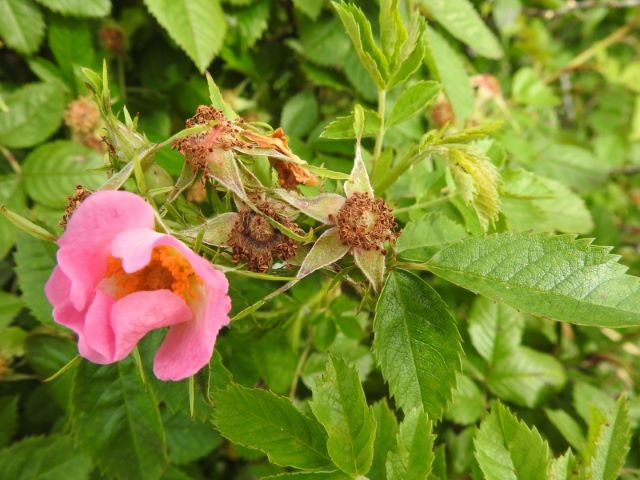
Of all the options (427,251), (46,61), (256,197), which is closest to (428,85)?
(427,251)

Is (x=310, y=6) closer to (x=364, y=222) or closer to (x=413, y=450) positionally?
(x=364, y=222)

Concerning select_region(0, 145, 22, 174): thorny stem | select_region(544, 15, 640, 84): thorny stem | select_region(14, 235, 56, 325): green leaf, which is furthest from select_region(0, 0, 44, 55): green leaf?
select_region(544, 15, 640, 84): thorny stem

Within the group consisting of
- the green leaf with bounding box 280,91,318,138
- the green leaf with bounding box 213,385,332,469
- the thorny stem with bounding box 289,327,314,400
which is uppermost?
the green leaf with bounding box 280,91,318,138

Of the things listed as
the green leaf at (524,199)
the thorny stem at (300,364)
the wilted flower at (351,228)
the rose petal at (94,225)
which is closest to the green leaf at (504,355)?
the green leaf at (524,199)

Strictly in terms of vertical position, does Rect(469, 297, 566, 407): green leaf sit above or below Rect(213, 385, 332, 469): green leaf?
below

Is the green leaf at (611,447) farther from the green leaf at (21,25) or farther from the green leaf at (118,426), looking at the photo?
the green leaf at (21,25)

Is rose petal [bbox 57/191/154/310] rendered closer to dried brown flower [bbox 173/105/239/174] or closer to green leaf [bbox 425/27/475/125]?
dried brown flower [bbox 173/105/239/174]

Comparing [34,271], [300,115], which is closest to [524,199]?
[300,115]

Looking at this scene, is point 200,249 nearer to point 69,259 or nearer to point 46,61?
point 69,259
